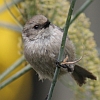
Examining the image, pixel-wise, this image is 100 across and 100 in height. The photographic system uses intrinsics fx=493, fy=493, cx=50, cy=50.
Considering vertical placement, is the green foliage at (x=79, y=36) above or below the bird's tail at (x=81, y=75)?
above

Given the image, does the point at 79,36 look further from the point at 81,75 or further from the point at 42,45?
the point at 81,75

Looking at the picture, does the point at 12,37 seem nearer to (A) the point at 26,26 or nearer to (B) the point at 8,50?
(B) the point at 8,50

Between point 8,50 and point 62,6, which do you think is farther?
point 8,50

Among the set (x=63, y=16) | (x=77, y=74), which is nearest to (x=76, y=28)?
(x=63, y=16)

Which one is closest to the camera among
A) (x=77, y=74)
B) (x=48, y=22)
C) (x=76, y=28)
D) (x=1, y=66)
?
(x=48, y=22)

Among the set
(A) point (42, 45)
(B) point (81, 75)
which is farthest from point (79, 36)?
(B) point (81, 75)

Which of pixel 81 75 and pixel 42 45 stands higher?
pixel 42 45

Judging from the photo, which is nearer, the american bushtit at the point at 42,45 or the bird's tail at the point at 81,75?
the american bushtit at the point at 42,45
